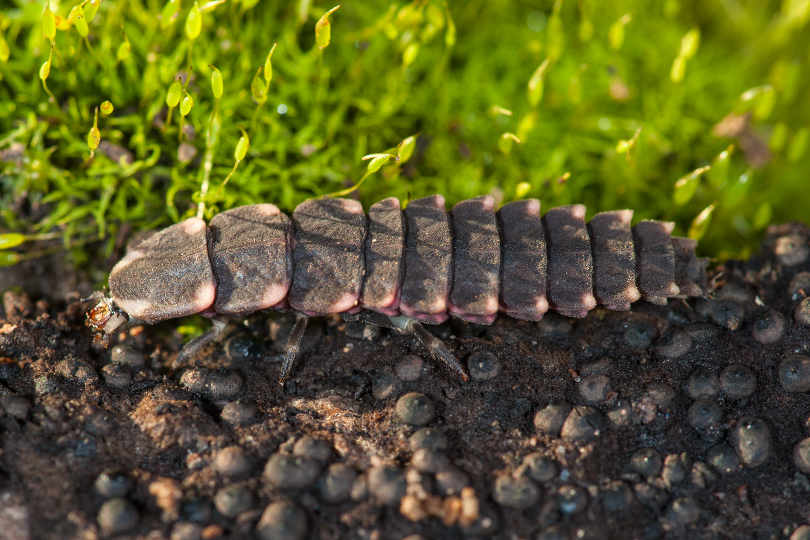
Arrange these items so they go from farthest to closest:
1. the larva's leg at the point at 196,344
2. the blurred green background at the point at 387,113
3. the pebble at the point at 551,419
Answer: the blurred green background at the point at 387,113
the larva's leg at the point at 196,344
the pebble at the point at 551,419

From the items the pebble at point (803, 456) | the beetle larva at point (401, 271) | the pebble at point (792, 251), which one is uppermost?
the beetle larva at point (401, 271)

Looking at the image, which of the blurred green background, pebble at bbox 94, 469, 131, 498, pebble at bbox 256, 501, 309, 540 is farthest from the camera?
the blurred green background

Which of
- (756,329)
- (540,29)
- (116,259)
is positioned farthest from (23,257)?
(756,329)

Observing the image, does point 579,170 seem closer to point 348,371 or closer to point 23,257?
point 348,371

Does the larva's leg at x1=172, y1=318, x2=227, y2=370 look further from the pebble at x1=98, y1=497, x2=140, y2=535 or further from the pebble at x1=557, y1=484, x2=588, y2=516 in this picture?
the pebble at x1=557, y1=484, x2=588, y2=516

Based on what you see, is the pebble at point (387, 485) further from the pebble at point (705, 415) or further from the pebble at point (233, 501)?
the pebble at point (705, 415)

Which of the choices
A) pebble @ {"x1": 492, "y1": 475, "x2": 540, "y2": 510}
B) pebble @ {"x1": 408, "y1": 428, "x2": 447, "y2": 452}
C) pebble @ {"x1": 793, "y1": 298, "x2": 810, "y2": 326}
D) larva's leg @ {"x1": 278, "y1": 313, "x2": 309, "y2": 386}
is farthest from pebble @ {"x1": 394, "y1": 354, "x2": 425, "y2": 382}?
pebble @ {"x1": 793, "y1": 298, "x2": 810, "y2": 326}

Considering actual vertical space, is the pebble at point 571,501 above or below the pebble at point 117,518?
below

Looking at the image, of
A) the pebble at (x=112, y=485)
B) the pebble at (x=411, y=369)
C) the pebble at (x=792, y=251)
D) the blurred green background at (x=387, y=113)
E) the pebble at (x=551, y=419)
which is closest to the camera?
the pebble at (x=112, y=485)

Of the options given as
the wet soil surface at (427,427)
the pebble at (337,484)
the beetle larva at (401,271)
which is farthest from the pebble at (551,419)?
the pebble at (337,484)
